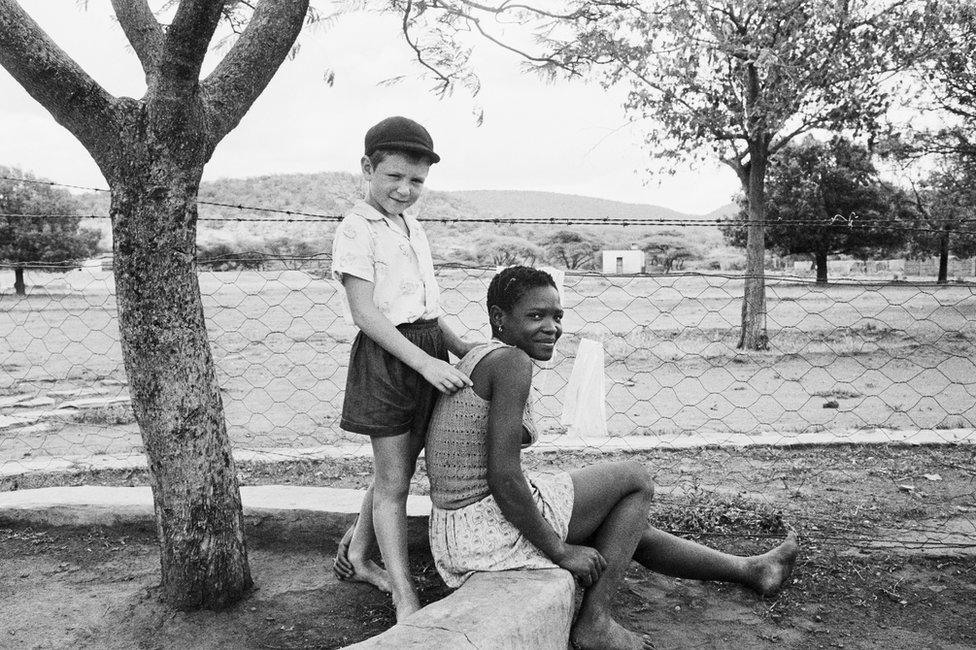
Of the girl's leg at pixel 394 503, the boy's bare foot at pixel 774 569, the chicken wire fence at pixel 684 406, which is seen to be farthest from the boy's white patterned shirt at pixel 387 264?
the chicken wire fence at pixel 684 406

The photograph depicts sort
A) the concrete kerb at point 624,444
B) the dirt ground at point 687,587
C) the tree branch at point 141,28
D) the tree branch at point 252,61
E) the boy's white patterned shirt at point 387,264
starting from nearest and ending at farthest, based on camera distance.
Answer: the boy's white patterned shirt at point 387,264 → the dirt ground at point 687,587 → the tree branch at point 252,61 → the tree branch at point 141,28 → the concrete kerb at point 624,444

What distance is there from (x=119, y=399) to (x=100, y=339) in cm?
570

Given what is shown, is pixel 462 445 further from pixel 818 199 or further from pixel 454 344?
pixel 818 199

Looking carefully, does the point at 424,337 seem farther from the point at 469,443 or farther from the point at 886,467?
the point at 886,467

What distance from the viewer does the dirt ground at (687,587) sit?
2.19m

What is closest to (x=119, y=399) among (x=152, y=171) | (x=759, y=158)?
(x=152, y=171)

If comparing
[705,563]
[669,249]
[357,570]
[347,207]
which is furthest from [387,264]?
[347,207]

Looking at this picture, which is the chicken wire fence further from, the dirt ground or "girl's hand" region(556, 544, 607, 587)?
"girl's hand" region(556, 544, 607, 587)

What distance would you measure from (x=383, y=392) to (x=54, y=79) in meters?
1.26

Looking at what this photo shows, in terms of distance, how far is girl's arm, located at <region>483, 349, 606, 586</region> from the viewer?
1.83 metres

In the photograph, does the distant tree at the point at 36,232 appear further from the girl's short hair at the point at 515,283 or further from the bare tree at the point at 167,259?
the girl's short hair at the point at 515,283

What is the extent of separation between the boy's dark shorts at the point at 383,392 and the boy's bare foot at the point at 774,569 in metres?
1.19

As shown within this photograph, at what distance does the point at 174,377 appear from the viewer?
7.08ft

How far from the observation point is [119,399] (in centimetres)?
646
